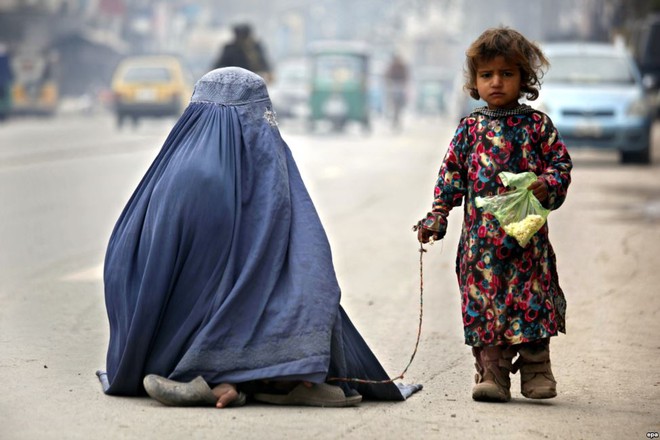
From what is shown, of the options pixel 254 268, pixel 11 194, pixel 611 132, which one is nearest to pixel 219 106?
pixel 254 268

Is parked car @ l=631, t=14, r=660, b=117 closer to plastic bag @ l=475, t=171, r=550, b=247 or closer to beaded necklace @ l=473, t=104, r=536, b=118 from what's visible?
beaded necklace @ l=473, t=104, r=536, b=118

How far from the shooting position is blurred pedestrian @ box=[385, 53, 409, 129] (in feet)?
116

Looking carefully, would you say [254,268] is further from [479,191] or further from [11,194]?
[11,194]

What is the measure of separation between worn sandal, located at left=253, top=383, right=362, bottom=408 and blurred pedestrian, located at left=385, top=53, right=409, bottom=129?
30390 millimetres

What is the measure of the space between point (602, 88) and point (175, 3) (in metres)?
63.5

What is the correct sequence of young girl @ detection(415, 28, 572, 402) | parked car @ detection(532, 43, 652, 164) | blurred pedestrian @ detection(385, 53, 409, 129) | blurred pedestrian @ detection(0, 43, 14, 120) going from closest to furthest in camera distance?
young girl @ detection(415, 28, 572, 402)
parked car @ detection(532, 43, 652, 164)
blurred pedestrian @ detection(0, 43, 14, 120)
blurred pedestrian @ detection(385, 53, 409, 129)

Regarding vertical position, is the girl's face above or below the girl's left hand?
above

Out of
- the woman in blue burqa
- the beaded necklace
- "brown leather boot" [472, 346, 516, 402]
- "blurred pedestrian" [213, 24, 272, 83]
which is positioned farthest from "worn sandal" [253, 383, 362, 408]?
"blurred pedestrian" [213, 24, 272, 83]

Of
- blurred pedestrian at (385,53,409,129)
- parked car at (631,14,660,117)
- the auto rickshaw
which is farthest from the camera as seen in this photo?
blurred pedestrian at (385,53,409,129)

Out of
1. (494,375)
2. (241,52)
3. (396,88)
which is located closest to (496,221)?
(494,375)

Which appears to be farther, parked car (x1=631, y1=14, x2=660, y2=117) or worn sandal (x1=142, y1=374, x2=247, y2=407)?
parked car (x1=631, y1=14, x2=660, y2=117)

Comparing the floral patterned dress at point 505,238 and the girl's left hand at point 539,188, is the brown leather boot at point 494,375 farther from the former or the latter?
the girl's left hand at point 539,188

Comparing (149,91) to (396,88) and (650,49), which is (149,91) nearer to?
(396,88)

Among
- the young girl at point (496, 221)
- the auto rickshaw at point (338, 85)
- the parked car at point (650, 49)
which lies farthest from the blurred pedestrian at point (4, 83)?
the young girl at point (496, 221)
